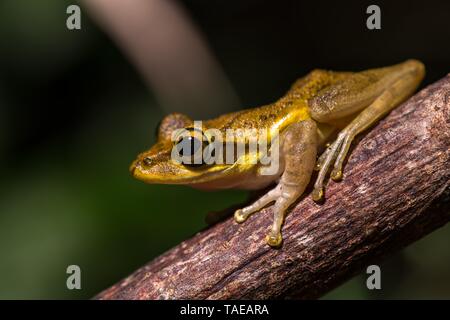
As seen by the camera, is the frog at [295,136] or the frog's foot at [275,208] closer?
the frog's foot at [275,208]

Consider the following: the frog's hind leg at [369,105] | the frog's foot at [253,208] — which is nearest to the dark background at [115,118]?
the frog's foot at [253,208]

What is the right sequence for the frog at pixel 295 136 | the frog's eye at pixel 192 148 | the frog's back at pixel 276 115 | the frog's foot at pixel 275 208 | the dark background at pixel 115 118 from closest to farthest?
the frog's foot at pixel 275 208, the frog at pixel 295 136, the frog's eye at pixel 192 148, the frog's back at pixel 276 115, the dark background at pixel 115 118

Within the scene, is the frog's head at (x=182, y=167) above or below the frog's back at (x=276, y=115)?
below

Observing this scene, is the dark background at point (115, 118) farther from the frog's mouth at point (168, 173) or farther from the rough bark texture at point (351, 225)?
the rough bark texture at point (351, 225)

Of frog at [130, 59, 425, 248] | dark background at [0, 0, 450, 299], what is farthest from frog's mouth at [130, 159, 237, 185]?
dark background at [0, 0, 450, 299]

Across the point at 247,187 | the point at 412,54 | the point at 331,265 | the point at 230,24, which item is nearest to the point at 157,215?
the point at 247,187

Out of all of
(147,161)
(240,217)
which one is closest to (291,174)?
(240,217)

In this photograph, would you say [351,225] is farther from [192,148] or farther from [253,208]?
[192,148]
